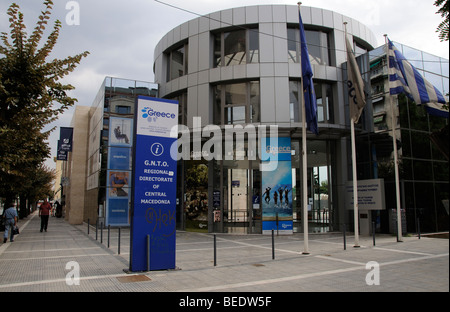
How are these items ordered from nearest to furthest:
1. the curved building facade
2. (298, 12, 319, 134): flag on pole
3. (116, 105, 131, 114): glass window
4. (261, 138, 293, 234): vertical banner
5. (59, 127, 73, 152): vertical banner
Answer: (298, 12, 319, 134): flag on pole → (261, 138, 293, 234): vertical banner → the curved building facade → (116, 105, 131, 114): glass window → (59, 127, 73, 152): vertical banner

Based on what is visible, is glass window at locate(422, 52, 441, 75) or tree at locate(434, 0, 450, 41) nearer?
tree at locate(434, 0, 450, 41)

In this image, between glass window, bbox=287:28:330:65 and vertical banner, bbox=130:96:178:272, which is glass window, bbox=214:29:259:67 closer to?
glass window, bbox=287:28:330:65

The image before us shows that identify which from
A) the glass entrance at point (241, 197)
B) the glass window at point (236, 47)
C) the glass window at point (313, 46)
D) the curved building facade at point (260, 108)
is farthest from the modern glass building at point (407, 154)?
the glass window at point (236, 47)

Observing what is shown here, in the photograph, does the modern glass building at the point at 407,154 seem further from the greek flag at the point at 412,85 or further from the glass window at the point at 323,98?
the greek flag at the point at 412,85

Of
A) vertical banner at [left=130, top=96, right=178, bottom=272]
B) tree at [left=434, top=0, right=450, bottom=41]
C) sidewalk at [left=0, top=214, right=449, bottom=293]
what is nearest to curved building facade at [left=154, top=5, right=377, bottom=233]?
sidewalk at [left=0, top=214, right=449, bottom=293]

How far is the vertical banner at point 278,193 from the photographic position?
18.3 metres

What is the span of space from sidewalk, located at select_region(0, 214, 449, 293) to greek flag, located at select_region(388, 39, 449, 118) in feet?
18.3

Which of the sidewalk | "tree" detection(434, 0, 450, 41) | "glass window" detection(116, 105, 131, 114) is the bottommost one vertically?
the sidewalk

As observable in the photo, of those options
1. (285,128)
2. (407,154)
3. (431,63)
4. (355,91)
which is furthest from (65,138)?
(431,63)

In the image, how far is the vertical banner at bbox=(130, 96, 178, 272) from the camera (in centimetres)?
→ 888

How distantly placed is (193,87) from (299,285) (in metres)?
15.7

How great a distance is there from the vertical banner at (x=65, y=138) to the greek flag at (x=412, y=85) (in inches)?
1014

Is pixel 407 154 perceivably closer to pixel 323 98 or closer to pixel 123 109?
pixel 323 98

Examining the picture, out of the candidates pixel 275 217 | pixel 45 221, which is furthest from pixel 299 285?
pixel 45 221
